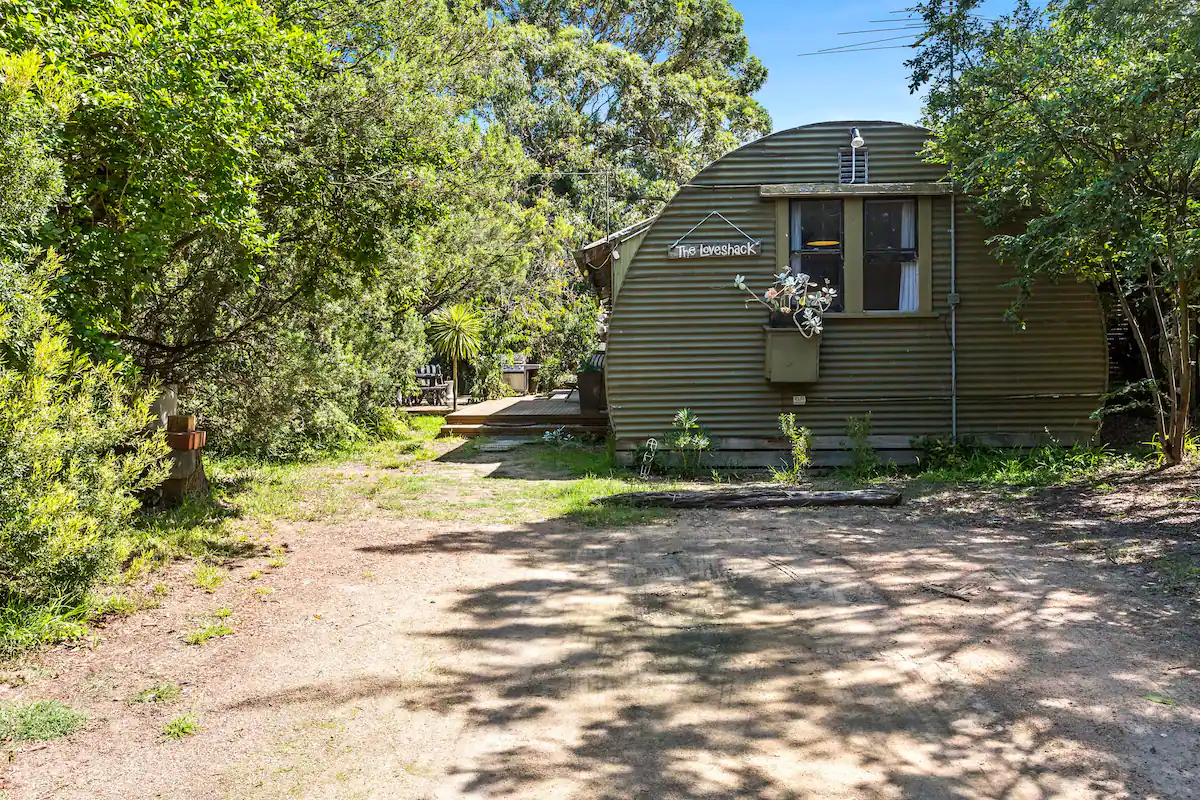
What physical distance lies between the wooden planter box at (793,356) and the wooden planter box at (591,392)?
5139 millimetres

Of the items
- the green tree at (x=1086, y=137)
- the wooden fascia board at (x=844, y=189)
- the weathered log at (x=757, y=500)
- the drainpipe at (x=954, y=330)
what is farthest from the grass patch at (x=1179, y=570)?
the wooden fascia board at (x=844, y=189)

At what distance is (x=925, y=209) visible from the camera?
11.3 metres

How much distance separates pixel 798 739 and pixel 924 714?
671 mm

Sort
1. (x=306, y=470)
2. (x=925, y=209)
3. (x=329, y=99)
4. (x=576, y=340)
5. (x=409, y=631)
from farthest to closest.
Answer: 1. (x=576, y=340)
2. (x=306, y=470)
3. (x=925, y=209)
4. (x=329, y=99)
5. (x=409, y=631)

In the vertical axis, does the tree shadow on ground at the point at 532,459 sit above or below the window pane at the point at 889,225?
below

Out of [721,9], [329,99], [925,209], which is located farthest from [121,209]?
[721,9]

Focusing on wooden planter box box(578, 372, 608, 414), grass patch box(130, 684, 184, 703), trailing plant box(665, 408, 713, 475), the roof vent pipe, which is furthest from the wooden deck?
grass patch box(130, 684, 184, 703)

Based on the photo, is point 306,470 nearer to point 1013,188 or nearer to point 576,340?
point 1013,188

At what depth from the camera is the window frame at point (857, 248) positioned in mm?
11297

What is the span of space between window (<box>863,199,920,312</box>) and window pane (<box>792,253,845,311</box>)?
326mm

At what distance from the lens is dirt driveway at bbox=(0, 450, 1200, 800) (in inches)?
142

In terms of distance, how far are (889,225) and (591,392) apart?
21.1ft

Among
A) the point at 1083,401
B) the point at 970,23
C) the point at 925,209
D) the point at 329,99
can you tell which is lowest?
the point at 1083,401

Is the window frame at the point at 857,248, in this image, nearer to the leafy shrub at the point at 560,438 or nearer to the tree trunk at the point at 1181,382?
the tree trunk at the point at 1181,382
